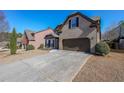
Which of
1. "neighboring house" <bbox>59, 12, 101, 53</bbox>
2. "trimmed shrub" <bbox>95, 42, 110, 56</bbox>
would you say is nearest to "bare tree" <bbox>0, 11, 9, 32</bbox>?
"neighboring house" <bbox>59, 12, 101, 53</bbox>

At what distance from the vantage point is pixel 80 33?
16.6 meters

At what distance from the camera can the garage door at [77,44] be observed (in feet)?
52.2

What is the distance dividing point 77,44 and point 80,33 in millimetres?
1884

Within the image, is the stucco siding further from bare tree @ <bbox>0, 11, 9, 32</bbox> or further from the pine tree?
the pine tree

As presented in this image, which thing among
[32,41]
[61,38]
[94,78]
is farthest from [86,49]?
[32,41]

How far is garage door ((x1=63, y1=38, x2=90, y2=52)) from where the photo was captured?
15923 millimetres

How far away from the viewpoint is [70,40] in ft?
59.6

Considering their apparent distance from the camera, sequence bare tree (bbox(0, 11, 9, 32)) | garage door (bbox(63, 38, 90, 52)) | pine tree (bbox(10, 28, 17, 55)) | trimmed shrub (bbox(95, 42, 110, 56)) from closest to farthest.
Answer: trimmed shrub (bbox(95, 42, 110, 56)), garage door (bbox(63, 38, 90, 52)), pine tree (bbox(10, 28, 17, 55)), bare tree (bbox(0, 11, 9, 32))

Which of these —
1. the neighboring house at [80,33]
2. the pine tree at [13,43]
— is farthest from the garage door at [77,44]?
the pine tree at [13,43]

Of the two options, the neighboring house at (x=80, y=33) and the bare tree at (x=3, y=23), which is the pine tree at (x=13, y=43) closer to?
the neighboring house at (x=80, y=33)

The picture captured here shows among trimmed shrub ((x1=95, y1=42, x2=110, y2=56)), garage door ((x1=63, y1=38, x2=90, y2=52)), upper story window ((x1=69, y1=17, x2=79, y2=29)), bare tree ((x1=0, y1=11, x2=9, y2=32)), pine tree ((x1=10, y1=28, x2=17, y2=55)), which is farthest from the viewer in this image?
bare tree ((x1=0, y1=11, x2=9, y2=32))

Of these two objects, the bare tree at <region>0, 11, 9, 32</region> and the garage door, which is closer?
the garage door
